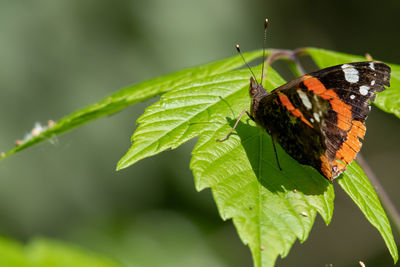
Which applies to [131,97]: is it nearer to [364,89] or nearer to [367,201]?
[364,89]

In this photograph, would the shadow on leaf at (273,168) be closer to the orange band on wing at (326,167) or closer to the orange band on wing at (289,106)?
the orange band on wing at (326,167)

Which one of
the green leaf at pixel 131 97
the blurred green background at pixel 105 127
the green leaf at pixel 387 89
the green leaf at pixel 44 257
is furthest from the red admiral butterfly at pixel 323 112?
the blurred green background at pixel 105 127

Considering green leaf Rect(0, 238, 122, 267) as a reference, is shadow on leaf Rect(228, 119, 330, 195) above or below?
above

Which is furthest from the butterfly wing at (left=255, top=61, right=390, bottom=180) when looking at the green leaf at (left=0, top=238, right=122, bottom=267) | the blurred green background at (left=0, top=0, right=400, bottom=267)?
the blurred green background at (left=0, top=0, right=400, bottom=267)

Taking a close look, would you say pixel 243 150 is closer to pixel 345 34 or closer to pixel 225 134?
pixel 225 134

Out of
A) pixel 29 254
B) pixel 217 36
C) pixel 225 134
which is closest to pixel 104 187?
pixel 217 36

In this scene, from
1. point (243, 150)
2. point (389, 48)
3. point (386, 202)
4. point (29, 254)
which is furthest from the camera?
point (389, 48)

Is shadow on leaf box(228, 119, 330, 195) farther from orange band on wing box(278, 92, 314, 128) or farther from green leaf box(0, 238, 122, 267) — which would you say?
green leaf box(0, 238, 122, 267)
